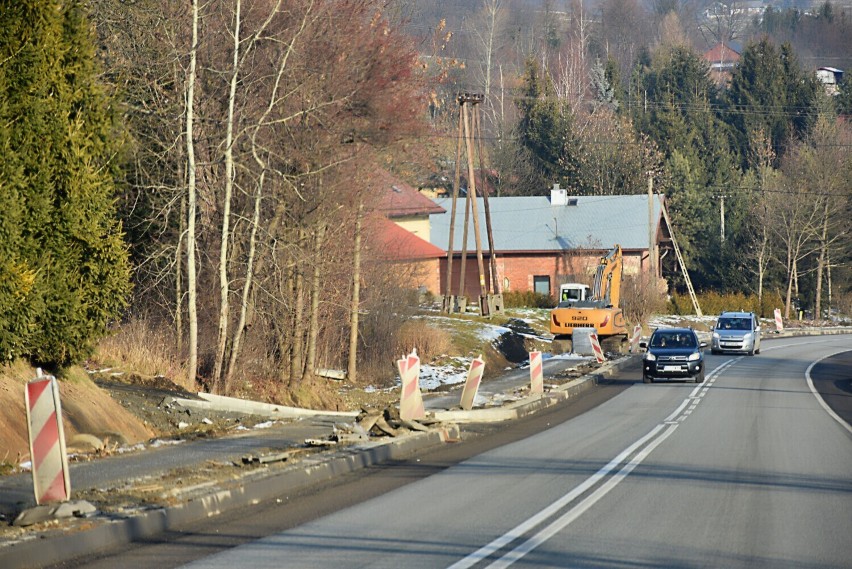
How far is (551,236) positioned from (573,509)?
66983 mm

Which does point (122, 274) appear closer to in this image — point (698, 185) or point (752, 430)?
point (752, 430)

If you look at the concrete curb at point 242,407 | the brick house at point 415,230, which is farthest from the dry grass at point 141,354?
the brick house at point 415,230

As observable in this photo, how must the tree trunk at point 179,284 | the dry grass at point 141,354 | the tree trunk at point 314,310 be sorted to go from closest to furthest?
the dry grass at point 141,354, the tree trunk at point 179,284, the tree trunk at point 314,310

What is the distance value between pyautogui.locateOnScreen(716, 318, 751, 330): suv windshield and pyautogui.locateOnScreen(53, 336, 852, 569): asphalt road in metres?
28.7

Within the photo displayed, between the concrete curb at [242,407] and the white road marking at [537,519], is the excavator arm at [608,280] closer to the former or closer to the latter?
the concrete curb at [242,407]

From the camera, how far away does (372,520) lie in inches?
456

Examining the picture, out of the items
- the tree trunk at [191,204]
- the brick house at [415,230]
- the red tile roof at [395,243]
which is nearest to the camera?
the tree trunk at [191,204]

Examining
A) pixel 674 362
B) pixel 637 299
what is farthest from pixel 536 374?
pixel 637 299

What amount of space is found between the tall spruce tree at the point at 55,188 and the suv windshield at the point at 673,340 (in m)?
20.1

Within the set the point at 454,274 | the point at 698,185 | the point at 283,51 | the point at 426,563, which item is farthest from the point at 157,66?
the point at 698,185

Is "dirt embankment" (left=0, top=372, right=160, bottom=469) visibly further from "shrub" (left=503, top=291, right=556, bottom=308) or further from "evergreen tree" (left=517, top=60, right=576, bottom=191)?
"evergreen tree" (left=517, top=60, right=576, bottom=191)

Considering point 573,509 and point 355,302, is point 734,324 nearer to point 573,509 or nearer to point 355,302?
point 355,302

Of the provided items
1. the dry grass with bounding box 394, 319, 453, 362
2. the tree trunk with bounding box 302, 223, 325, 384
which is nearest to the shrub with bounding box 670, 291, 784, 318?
the dry grass with bounding box 394, 319, 453, 362

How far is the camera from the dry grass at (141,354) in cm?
2206
